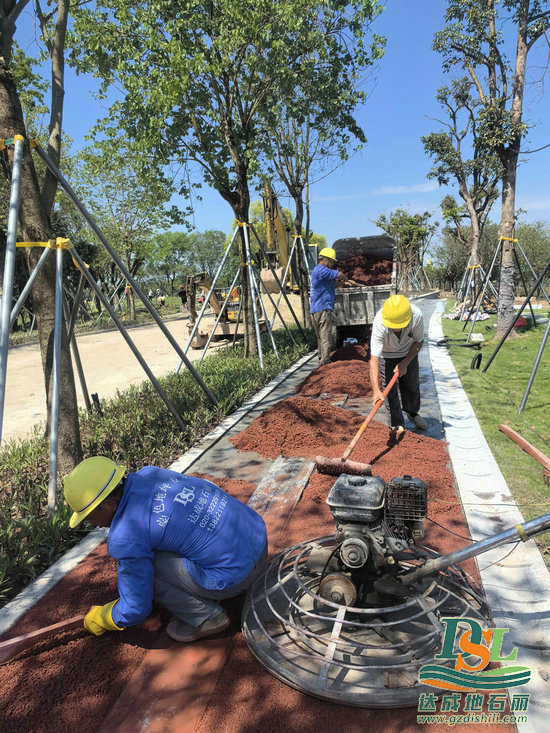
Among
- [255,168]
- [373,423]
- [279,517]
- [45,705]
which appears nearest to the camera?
[45,705]

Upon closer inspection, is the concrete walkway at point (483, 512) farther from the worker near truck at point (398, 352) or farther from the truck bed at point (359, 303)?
the truck bed at point (359, 303)

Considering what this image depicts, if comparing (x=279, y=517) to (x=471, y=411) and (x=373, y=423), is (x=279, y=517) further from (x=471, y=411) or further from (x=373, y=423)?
(x=471, y=411)

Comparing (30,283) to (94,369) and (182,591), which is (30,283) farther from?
(94,369)

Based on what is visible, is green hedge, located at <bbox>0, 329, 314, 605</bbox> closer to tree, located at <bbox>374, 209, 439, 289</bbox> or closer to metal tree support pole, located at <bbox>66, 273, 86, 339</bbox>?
metal tree support pole, located at <bbox>66, 273, 86, 339</bbox>

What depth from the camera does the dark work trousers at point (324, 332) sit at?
8578 mm

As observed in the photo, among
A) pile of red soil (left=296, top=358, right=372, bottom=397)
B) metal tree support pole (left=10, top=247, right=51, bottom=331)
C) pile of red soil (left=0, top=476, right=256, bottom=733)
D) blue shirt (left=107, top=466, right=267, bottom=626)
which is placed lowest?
pile of red soil (left=0, top=476, right=256, bottom=733)

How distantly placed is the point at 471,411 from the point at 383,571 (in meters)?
3.86

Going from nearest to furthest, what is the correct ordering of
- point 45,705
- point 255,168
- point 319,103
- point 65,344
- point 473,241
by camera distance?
1. point 45,705
2. point 65,344
3. point 255,168
4. point 319,103
5. point 473,241

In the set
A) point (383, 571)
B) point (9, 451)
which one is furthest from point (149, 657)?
point (9, 451)

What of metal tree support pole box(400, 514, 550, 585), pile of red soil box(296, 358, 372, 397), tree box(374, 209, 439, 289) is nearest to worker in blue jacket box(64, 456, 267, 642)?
metal tree support pole box(400, 514, 550, 585)

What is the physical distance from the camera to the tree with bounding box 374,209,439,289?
40438 mm

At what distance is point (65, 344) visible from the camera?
481 cm

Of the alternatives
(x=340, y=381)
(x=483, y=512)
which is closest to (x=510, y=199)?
(x=340, y=381)

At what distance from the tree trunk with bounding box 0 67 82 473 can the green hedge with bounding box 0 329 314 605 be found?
0.38m
